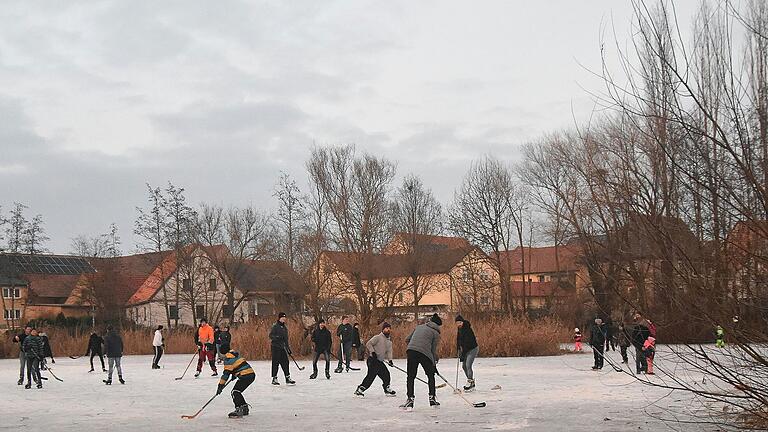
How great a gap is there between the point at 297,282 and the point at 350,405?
34.4 metres

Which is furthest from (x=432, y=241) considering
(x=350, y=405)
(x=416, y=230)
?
(x=350, y=405)

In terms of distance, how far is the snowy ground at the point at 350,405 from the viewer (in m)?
13.1

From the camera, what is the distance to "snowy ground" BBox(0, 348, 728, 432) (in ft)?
42.9

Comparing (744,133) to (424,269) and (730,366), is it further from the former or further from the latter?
(424,269)

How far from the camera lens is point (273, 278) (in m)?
53.9

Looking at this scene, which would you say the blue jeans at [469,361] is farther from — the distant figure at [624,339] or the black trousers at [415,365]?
the distant figure at [624,339]

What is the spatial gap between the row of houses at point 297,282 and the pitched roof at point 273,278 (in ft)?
0.22

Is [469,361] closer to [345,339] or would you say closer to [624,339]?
[345,339]

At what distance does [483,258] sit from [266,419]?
41.2 meters

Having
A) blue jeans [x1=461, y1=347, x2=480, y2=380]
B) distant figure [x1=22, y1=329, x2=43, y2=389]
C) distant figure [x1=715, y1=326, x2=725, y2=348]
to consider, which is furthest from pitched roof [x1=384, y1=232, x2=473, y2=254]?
distant figure [x1=715, y1=326, x2=725, y2=348]

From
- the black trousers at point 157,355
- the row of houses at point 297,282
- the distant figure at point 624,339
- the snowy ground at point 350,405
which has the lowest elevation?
the snowy ground at point 350,405

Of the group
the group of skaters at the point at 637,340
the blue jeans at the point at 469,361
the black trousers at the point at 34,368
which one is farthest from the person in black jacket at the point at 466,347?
the black trousers at the point at 34,368

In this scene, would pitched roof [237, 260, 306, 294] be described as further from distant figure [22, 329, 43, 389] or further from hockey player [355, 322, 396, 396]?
hockey player [355, 322, 396, 396]

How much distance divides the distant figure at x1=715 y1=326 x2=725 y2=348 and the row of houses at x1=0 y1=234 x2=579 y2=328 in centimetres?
3268
